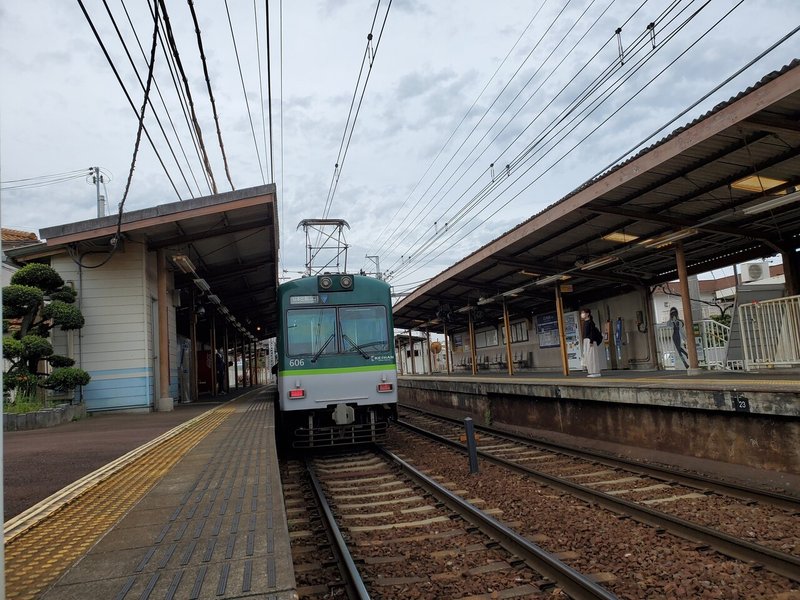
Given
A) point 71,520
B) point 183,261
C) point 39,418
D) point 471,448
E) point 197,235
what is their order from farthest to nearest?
1. point 197,235
2. point 183,261
3. point 39,418
4. point 471,448
5. point 71,520

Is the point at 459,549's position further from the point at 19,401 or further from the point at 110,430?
the point at 19,401

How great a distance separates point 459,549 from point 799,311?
7.56 meters

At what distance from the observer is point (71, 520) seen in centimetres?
433

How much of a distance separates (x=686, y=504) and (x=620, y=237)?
7834 mm

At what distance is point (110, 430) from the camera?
1070 cm

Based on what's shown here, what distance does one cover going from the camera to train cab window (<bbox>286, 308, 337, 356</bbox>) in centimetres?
934

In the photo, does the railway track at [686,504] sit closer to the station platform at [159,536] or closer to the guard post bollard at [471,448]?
the guard post bollard at [471,448]

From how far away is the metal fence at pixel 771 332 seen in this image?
943cm

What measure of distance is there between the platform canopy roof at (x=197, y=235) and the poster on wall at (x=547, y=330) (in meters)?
9.67

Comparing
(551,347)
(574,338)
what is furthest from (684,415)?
(551,347)

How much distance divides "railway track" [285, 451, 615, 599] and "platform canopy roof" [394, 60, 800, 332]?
5490 millimetres

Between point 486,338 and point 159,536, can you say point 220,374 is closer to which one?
point 486,338

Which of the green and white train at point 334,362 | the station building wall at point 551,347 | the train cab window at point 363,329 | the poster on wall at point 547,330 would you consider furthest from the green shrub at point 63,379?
the poster on wall at point 547,330

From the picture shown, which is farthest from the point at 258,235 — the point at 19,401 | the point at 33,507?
the point at 33,507
